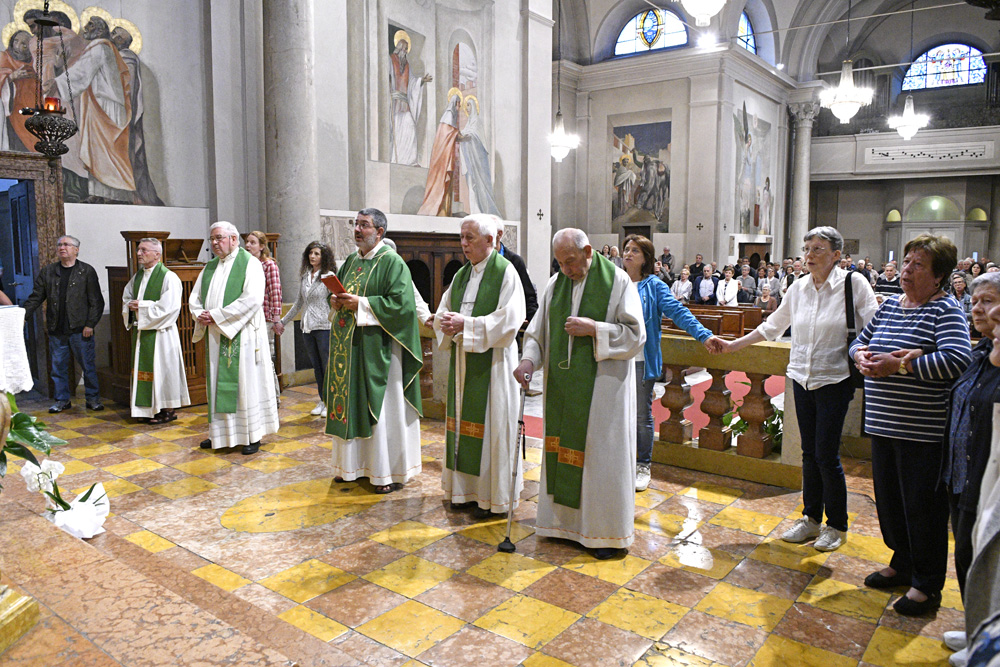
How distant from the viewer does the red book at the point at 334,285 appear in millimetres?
4527

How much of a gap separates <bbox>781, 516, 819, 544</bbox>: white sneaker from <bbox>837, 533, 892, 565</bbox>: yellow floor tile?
0.15m

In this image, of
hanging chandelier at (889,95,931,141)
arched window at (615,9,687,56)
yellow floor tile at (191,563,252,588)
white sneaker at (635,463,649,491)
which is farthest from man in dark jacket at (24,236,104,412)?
hanging chandelier at (889,95,931,141)

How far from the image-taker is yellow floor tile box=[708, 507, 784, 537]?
415 centimetres

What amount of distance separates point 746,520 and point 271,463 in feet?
10.9

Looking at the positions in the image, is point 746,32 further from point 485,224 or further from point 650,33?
point 485,224

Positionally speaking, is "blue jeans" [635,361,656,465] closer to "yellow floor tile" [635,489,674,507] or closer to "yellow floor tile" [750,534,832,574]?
"yellow floor tile" [635,489,674,507]

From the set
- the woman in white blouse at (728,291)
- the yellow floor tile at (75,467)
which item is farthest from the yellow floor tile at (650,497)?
the woman in white blouse at (728,291)

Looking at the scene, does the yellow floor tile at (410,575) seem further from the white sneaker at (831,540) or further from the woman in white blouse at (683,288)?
the woman in white blouse at (683,288)

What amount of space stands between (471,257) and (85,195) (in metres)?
6.03

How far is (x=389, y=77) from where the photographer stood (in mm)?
10516

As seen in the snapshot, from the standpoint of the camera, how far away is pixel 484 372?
4305 millimetres

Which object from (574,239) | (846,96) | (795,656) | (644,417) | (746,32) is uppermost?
(746,32)

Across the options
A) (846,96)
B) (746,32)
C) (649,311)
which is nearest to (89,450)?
(649,311)

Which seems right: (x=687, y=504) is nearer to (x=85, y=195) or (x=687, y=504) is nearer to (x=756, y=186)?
(x=85, y=195)
